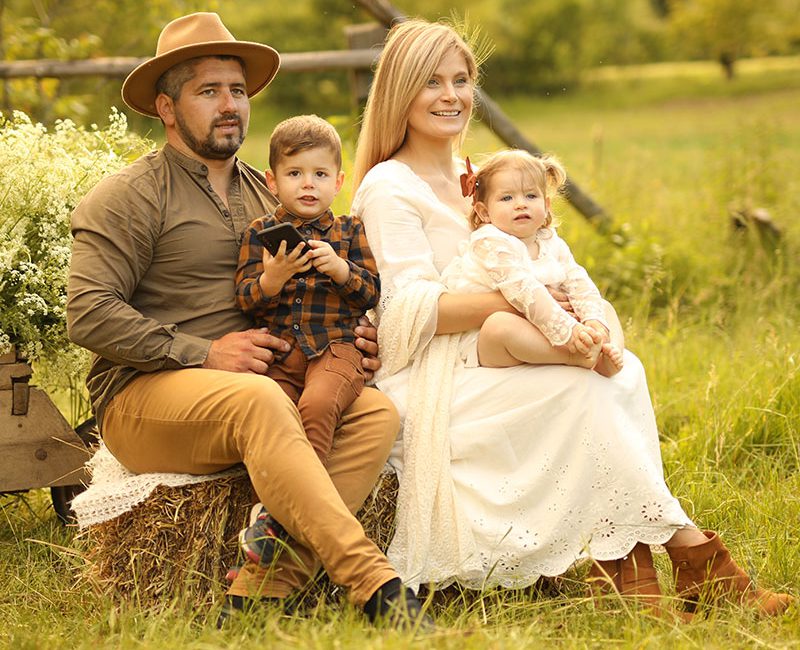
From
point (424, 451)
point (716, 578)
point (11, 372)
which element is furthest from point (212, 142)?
point (716, 578)

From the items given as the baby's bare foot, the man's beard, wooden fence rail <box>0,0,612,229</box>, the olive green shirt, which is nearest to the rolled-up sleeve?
the olive green shirt

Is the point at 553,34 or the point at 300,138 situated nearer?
the point at 300,138

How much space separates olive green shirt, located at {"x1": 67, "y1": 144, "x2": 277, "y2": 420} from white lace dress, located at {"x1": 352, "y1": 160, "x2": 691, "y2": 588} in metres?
0.66

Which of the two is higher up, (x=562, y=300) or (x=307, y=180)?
(x=307, y=180)

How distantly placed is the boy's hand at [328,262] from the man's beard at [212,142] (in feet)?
1.59

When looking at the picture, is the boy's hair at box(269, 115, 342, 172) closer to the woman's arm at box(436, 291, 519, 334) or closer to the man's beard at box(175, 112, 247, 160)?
the man's beard at box(175, 112, 247, 160)

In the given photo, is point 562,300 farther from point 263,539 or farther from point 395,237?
point 263,539

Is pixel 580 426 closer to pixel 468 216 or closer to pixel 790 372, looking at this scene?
pixel 468 216

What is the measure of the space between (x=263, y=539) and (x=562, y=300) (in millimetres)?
1264

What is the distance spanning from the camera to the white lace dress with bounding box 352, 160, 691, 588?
330 centimetres

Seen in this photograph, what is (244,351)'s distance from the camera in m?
3.38

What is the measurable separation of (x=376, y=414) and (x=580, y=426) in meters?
0.63

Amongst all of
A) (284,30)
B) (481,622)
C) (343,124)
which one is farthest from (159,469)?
(284,30)

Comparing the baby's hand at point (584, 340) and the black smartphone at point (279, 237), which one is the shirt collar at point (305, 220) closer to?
the black smartphone at point (279, 237)
